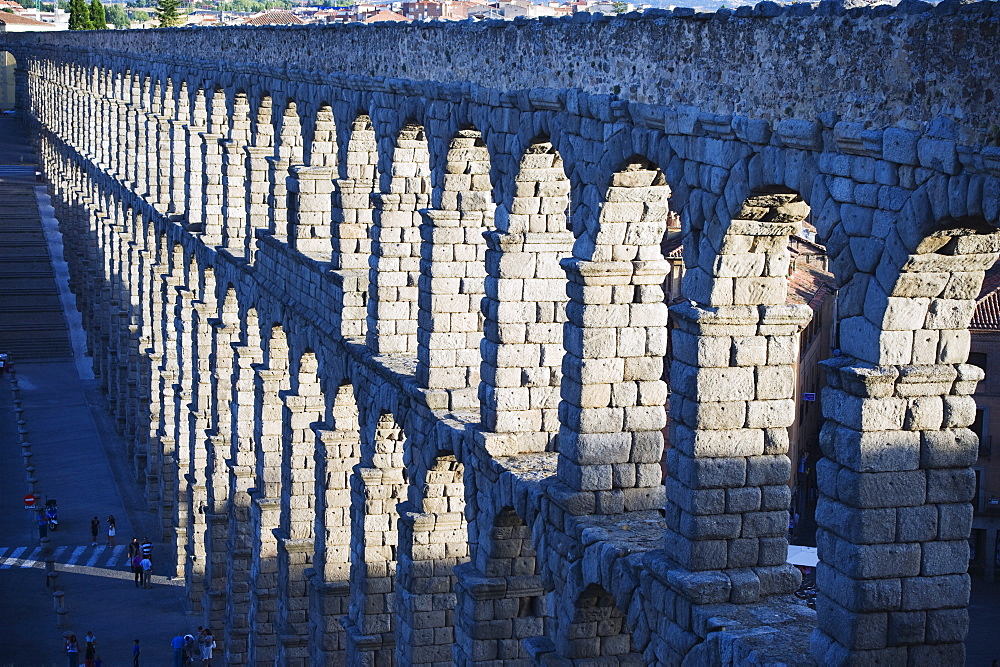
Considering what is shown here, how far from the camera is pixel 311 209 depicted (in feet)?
104

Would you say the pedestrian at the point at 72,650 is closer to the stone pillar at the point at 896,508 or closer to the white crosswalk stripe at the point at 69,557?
the white crosswalk stripe at the point at 69,557

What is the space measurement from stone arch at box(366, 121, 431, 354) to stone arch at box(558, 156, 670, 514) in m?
7.78

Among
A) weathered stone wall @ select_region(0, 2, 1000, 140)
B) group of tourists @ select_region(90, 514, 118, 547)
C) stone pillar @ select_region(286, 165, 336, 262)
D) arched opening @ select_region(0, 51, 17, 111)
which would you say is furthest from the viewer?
arched opening @ select_region(0, 51, 17, 111)

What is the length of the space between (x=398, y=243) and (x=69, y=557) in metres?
24.0

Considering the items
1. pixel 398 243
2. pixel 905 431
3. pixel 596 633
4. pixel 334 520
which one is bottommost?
pixel 334 520

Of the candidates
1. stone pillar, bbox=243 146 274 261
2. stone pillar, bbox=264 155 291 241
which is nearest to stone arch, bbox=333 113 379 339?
stone pillar, bbox=264 155 291 241

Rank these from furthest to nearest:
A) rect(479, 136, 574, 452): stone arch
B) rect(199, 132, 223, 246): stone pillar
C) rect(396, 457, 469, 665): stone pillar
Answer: rect(199, 132, 223, 246): stone pillar < rect(396, 457, 469, 665): stone pillar < rect(479, 136, 574, 452): stone arch

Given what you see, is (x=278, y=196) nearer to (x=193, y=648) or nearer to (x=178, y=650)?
(x=178, y=650)

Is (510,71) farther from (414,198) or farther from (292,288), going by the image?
(292,288)

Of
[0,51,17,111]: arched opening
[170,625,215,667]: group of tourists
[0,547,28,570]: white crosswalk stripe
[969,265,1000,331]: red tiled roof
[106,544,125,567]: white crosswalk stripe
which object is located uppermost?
[0,51,17,111]: arched opening

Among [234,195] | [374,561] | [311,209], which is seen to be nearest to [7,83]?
[234,195]

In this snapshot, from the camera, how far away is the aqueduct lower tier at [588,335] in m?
13.9

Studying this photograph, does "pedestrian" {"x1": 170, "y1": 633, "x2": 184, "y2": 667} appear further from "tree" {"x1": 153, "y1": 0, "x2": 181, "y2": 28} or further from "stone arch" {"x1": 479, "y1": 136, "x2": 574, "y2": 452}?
"tree" {"x1": 153, "y1": 0, "x2": 181, "y2": 28}

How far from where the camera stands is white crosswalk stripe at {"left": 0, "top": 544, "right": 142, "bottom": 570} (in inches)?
1829
